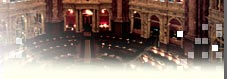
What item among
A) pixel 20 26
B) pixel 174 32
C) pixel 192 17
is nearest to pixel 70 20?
pixel 20 26

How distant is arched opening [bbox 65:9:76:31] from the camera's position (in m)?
7.41

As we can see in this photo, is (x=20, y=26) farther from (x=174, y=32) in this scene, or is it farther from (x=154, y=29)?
(x=174, y=32)

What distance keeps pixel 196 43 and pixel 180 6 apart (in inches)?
45.0

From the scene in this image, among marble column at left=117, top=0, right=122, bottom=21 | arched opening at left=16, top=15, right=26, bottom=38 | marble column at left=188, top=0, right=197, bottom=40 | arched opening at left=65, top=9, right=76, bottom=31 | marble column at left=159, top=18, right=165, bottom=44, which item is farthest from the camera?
marble column at left=117, top=0, right=122, bottom=21

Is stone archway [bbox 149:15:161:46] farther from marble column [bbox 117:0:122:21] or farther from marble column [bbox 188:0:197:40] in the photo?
marble column [bbox 117:0:122:21]

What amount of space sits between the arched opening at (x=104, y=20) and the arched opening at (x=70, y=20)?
1.48 feet

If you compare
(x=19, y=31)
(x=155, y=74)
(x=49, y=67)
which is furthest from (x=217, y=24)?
(x=19, y=31)

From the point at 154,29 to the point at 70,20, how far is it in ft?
4.20

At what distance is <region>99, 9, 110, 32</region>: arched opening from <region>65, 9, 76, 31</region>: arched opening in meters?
0.45

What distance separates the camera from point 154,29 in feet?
24.7

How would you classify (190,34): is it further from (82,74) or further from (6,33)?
(6,33)

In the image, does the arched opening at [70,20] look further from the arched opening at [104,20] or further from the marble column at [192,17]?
the marble column at [192,17]

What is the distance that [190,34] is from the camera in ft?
22.5

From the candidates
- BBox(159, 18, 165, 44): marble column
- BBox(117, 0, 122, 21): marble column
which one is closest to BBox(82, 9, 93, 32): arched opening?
BBox(117, 0, 122, 21): marble column
